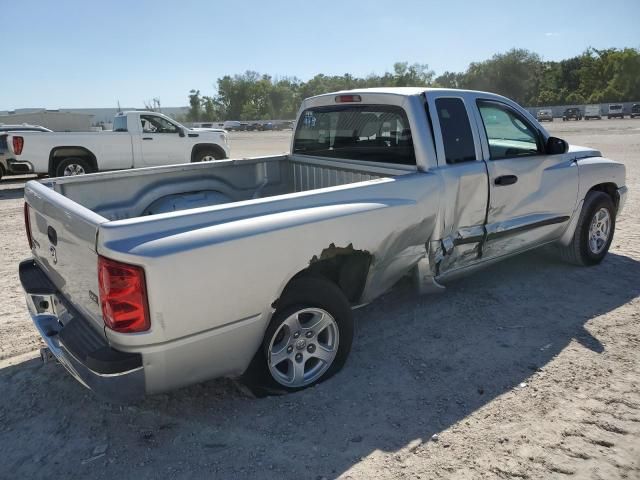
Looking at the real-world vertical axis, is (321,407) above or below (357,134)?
below

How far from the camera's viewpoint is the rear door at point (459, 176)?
3850 mm

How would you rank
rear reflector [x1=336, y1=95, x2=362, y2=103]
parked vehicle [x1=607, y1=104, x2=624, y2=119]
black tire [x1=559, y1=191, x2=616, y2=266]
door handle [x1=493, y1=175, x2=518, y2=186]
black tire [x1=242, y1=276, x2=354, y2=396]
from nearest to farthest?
1. black tire [x1=242, y1=276, x2=354, y2=396]
2. door handle [x1=493, y1=175, x2=518, y2=186]
3. rear reflector [x1=336, y1=95, x2=362, y2=103]
4. black tire [x1=559, y1=191, x2=616, y2=266]
5. parked vehicle [x1=607, y1=104, x2=624, y2=119]

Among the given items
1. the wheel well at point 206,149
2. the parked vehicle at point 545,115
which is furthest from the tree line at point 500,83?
the wheel well at point 206,149

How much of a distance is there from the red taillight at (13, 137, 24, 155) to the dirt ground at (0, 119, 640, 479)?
8896 mm

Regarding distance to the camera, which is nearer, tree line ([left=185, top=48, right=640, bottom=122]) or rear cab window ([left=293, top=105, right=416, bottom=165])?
rear cab window ([left=293, top=105, right=416, bottom=165])

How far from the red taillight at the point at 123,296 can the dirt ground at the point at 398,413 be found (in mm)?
817

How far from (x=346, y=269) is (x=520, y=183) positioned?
2.03 metres

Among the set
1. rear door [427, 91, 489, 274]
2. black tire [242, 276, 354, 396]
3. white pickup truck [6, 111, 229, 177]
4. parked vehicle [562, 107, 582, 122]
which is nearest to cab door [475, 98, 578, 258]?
rear door [427, 91, 489, 274]

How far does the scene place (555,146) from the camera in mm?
4613

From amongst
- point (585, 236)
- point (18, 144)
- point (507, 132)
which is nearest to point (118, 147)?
point (18, 144)

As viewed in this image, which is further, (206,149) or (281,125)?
(281,125)

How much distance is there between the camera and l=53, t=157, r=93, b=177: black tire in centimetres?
1209

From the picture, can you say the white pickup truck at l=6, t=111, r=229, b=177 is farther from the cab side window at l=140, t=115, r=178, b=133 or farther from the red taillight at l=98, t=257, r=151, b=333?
the red taillight at l=98, t=257, r=151, b=333

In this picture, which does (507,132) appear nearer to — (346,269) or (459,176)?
(459,176)
